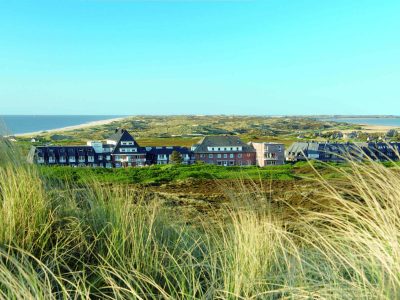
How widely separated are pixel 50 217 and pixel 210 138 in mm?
Answer: 21394

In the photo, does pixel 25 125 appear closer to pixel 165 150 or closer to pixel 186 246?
pixel 165 150

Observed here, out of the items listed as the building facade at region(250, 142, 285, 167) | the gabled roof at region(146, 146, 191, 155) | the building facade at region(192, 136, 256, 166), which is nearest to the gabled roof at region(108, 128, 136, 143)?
the gabled roof at region(146, 146, 191, 155)

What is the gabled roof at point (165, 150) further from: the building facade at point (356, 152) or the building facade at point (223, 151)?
the building facade at point (356, 152)

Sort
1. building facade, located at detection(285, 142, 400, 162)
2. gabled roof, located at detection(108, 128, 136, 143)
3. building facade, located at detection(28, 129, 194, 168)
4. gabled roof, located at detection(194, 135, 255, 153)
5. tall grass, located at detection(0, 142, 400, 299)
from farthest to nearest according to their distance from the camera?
gabled roof, located at detection(194, 135, 255, 153), gabled roof, located at detection(108, 128, 136, 143), building facade, located at detection(28, 129, 194, 168), building facade, located at detection(285, 142, 400, 162), tall grass, located at detection(0, 142, 400, 299)

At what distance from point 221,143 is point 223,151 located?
0.66 metres

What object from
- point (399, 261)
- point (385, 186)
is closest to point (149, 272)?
point (399, 261)

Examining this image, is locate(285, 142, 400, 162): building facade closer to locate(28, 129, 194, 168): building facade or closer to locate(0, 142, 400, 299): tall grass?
locate(0, 142, 400, 299): tall grass

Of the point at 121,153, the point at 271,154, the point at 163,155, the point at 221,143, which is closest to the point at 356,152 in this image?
the point at 271,154

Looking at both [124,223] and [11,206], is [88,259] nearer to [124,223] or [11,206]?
[124,223]

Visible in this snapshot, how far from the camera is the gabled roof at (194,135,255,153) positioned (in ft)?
72.9

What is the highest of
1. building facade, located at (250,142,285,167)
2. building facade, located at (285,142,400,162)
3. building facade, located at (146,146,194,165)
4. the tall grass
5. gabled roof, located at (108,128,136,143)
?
building facade, located at (285,142,400,162)

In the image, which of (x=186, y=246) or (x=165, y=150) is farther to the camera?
(x=165, y=150)

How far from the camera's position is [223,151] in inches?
859

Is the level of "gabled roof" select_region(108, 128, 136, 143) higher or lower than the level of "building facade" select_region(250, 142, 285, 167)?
higher
